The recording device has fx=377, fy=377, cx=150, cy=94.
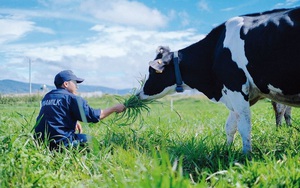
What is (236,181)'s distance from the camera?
11.0 feet

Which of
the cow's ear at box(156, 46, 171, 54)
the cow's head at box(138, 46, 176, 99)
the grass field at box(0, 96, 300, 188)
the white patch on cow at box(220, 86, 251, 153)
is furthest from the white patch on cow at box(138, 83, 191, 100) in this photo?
the white patch on cow at box(220, 86, 251, 153)

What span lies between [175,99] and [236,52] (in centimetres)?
3819

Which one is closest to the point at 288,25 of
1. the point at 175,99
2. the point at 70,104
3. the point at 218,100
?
the point at 218,100

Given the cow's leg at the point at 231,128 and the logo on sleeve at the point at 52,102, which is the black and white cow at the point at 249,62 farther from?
the logo on sleeve at the point at 52,102

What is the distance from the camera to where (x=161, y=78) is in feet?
21.6

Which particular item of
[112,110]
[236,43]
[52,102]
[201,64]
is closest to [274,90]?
[236,43]

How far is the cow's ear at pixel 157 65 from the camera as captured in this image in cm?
633

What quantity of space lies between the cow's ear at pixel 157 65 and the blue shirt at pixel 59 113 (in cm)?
144

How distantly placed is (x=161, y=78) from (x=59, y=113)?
201 centimetres

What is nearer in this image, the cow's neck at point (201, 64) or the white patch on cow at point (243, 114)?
the white patch on cow at point (243, 114)

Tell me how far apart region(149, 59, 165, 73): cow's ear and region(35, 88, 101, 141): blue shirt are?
1437 millimetres

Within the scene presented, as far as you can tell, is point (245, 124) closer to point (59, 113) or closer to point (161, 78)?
point (161, 78)

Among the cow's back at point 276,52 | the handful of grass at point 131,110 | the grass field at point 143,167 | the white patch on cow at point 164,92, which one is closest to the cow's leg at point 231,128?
the grass field at point 143,167

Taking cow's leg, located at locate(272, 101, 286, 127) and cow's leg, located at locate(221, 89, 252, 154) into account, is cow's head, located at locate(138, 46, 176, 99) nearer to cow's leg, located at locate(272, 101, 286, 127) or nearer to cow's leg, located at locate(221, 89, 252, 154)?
cow's leg, located at locate(221, 89, 252, 154)
